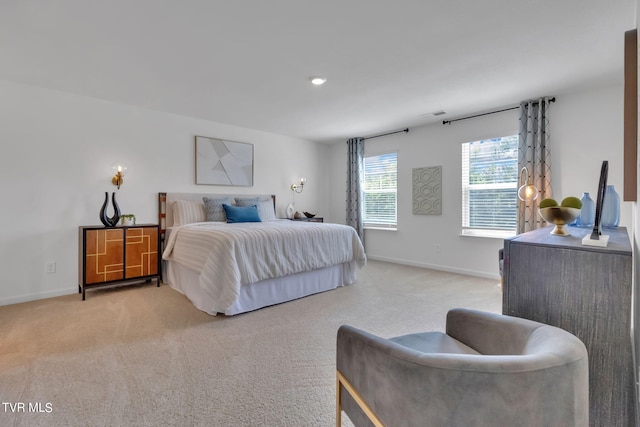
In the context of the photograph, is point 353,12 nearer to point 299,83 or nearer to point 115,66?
point 299,83

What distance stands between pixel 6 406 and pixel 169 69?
269cm

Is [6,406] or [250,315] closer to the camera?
[6,406]

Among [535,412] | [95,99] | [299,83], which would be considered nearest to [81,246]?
[95,99]

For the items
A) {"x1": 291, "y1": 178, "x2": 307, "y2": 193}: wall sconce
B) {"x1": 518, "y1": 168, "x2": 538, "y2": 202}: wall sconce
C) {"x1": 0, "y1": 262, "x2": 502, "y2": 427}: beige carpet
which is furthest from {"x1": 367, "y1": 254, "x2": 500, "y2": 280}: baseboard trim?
{"x1": 291, "y1": 178, "x2": 307, "y2": 193}: wall sconce

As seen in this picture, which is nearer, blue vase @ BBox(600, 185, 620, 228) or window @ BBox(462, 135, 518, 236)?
blue vase @ BBox(600, 185, 620, 228)

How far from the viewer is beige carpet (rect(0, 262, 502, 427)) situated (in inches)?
59.2

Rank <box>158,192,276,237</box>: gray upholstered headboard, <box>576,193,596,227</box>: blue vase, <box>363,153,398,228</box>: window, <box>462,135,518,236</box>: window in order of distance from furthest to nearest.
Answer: <box>363,153,398,228</box>: window < <box>158,192,276,237</box>: gray upholstered headboard < <box>462,135,518,236</box>: window < <box>576,193,596,227</box>: blue vase

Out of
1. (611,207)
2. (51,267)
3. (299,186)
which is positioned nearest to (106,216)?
(51,267)

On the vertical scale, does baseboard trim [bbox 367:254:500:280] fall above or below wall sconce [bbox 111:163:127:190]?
below

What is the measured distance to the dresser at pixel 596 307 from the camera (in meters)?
1.03

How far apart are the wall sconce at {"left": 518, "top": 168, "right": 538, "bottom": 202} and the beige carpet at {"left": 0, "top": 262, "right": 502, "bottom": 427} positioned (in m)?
1.23

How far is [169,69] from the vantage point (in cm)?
277

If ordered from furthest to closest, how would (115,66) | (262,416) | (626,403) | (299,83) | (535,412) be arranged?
1. (299,83)
2. (115,66)
3. (262,416)
4. (626,403)
5. (535,412)

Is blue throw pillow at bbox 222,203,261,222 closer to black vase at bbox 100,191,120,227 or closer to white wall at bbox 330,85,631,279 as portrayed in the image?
black vase at bbox 100,191,120,227
